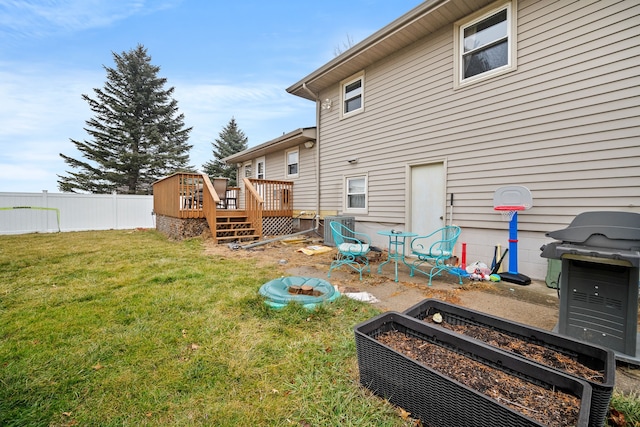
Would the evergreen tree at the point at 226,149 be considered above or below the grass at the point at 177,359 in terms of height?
above

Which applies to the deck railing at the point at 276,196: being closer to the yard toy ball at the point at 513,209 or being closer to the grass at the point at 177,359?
the grass at the point at 177,359

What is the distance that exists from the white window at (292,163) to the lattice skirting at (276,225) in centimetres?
180

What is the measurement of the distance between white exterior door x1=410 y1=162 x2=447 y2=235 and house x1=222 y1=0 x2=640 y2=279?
0.02 meters

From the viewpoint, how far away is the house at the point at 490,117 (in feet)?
12.3

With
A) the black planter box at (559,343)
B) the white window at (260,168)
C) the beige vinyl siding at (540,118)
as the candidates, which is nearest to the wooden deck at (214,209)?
the white window at (260,168)

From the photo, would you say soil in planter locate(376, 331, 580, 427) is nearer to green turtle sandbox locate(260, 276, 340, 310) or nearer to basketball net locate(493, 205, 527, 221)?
green turtle sandbox locate(260, 276, 340, 310)

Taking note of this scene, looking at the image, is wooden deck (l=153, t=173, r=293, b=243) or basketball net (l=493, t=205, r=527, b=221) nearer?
basketball net (l=493, t=205, r=527, b=221)

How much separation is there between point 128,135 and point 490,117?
25607 millimetres

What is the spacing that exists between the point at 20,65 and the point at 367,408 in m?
19.8

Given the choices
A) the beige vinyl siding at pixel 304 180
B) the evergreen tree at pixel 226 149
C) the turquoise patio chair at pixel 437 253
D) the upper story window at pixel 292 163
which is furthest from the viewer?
the evergreen tree at pixel 226 149

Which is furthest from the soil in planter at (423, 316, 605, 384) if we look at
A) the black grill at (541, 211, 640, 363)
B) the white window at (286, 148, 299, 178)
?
the white window at (286, 148, 299, 178)

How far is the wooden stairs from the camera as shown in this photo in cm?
776

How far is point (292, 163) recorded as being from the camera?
34.0 feet

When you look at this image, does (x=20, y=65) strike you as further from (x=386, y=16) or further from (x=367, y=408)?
(x=367, y=408)
